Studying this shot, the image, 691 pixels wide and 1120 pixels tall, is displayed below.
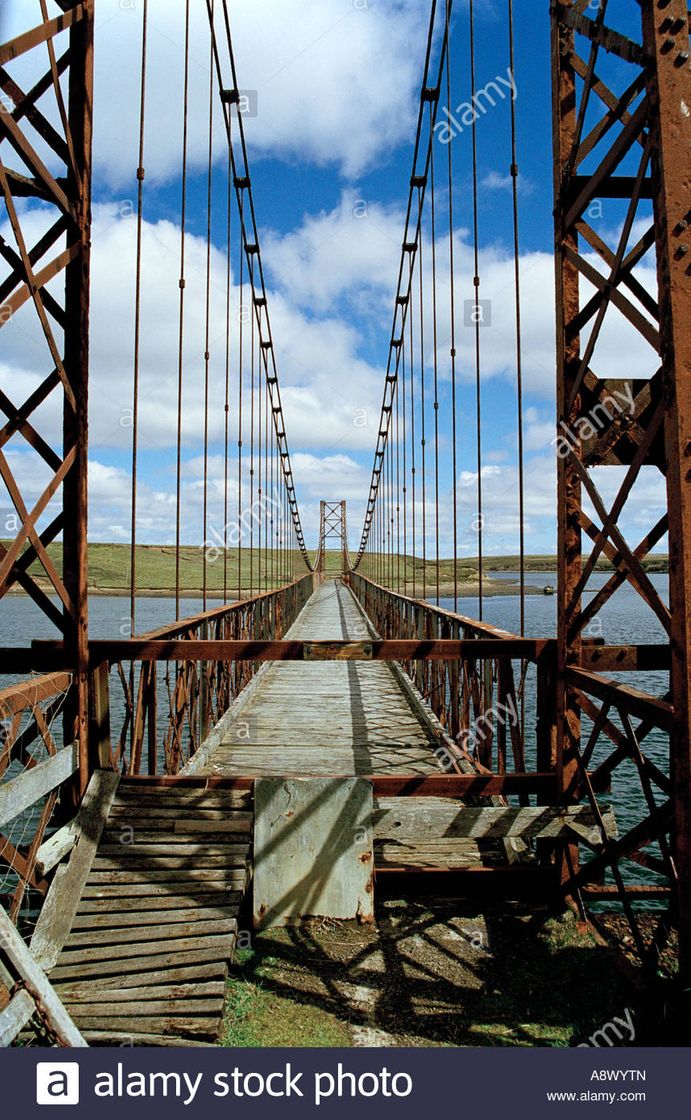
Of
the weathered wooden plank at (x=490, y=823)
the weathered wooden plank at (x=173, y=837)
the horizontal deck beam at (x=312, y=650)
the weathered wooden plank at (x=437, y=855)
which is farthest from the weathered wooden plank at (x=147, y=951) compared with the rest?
the horizontal deck beam at (x=312, y=650)

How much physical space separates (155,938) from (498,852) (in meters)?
2.17

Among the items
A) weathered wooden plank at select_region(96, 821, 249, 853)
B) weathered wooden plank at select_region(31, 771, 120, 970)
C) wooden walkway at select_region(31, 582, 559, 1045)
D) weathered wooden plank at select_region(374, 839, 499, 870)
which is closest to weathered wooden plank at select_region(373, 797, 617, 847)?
wooden walkway at select_region(31, 582, 559, 1045)

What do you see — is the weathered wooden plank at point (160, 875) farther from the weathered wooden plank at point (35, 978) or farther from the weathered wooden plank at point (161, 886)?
the weathered wooden plank at point (35, 978)

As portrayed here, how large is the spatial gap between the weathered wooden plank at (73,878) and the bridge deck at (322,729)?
151 cm

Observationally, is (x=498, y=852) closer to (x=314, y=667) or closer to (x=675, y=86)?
(x=675, y=86)

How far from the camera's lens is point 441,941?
352 cm

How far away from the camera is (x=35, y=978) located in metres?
2.49

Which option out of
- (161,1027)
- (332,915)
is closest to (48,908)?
(161,1027)

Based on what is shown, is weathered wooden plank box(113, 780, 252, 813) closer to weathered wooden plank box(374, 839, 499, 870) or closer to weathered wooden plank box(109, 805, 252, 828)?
weathered wooden plank box(109, 805, 252, 828)

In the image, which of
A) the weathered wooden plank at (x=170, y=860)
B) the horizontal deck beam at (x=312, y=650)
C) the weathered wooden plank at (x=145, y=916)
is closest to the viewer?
the weathered wooden plank at (x=145, y=916)

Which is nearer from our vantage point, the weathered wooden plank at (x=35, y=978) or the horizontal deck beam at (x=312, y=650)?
the weathered wooden plank at (x=35, y=978)

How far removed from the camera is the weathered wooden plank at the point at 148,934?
317cm

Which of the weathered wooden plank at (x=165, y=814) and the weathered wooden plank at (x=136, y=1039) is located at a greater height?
the weathered wooden plank at (x=165, y=814)

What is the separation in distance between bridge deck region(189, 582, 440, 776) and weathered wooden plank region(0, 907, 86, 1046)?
280cm
